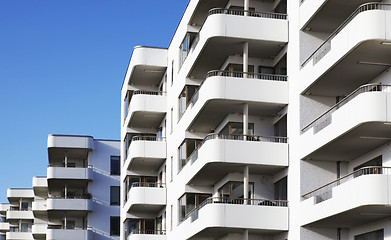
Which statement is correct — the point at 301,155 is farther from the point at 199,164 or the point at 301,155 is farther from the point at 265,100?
the point at 199,164

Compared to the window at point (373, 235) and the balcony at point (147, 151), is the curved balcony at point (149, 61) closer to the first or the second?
the balcony at point (147, 151)

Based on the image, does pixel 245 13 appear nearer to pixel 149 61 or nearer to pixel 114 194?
pixel 149 61

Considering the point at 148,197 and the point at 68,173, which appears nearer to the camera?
the point at 148,197

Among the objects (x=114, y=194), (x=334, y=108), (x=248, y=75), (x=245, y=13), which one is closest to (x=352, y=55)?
(x=334, y=108)

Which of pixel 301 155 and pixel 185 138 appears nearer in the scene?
pixel 301 155

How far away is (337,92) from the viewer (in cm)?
3481

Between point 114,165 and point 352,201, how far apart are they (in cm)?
5058

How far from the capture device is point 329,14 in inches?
1324

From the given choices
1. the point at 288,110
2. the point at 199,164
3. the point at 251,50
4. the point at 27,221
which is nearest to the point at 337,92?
the point at 288,110

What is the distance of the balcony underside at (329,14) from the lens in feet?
106

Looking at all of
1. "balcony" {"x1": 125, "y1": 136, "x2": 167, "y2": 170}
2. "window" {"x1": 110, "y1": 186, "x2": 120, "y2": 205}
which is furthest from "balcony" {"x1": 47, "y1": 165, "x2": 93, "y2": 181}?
"balcony" {"x1": 125, "y1": 136, "x2": 167, "y2": 170}

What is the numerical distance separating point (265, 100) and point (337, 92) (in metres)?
3.92

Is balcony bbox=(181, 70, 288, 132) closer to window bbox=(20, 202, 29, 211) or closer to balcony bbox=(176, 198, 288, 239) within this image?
balcony bbox=(176, 198, 288, 239)

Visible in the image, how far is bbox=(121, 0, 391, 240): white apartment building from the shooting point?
29.3m
